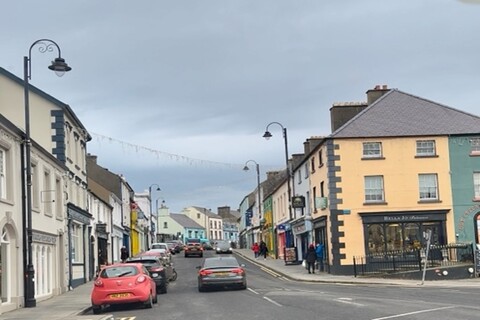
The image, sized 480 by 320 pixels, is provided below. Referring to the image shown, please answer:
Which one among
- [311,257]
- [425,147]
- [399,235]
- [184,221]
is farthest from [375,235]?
[184,221]

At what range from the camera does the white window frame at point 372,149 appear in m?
36.0

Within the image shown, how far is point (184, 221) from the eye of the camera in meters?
142

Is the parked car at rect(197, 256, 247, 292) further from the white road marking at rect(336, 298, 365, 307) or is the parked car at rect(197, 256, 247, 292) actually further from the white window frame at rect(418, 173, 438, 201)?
the white window frame at rect(418, 173, 438, 201)

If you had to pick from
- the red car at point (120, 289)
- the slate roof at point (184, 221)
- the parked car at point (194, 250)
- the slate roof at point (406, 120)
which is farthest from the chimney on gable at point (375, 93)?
the slate roof at point (184, 221)

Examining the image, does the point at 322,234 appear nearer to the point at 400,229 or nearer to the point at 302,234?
the point at 400,229

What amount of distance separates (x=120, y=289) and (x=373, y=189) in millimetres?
19429

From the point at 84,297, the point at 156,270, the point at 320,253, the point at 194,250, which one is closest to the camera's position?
the point at 84,297

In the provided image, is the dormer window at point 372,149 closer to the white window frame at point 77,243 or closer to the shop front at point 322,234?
the shop front at point 322,234

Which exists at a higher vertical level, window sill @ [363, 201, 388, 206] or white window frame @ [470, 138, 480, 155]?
white window frame @ [470, 138, 480, 155]

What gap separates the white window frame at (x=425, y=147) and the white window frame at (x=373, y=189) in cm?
263

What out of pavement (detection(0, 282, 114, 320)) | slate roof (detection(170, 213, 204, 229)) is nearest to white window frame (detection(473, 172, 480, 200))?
pavement (detection(0, 282, 114, 320))

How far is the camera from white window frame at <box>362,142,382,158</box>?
36.0m

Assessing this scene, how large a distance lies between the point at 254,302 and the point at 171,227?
4691 inches

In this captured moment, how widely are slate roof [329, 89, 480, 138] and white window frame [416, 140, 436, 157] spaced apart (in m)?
0.47
